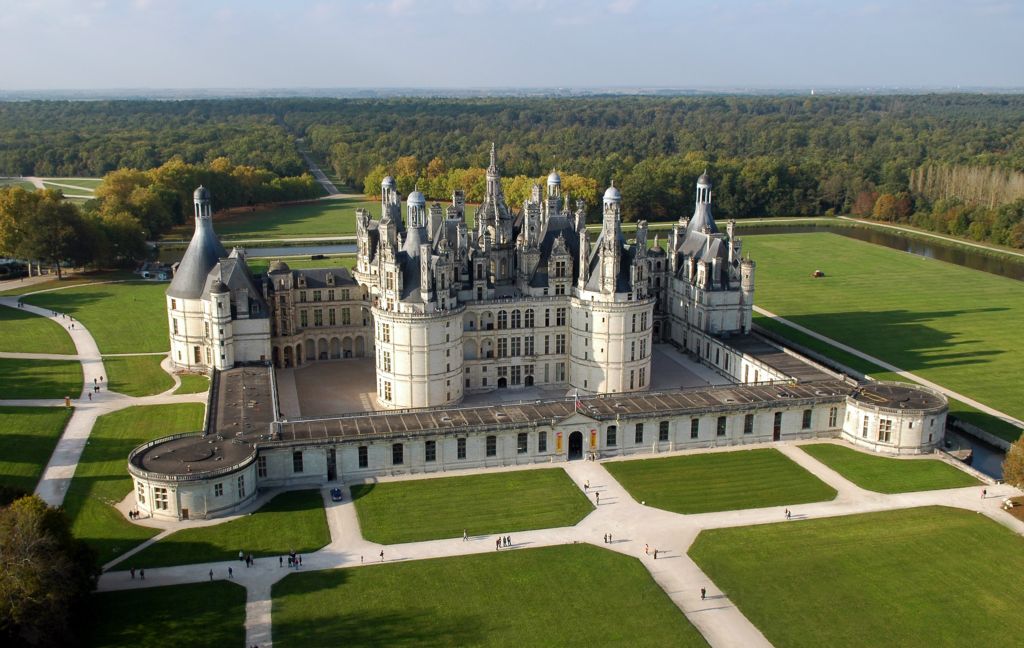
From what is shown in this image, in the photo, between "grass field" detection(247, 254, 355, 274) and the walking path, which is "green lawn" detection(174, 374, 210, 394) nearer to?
"grass field" detection(247, 254, 355, 274)

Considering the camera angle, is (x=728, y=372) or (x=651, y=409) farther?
(x=728, y=372)

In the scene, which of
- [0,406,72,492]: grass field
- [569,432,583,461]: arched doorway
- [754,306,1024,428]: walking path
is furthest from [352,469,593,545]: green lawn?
[754,306,1024,428]: walking path

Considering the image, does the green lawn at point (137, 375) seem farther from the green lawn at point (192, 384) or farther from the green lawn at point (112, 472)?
the green lawn at point (112, 472)

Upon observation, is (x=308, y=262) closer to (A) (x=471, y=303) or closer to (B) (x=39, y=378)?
(B) (x=39, y=378)

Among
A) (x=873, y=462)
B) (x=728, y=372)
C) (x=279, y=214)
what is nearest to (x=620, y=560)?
(x=873, y=462)

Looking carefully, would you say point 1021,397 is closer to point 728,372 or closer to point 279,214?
point 728,372
